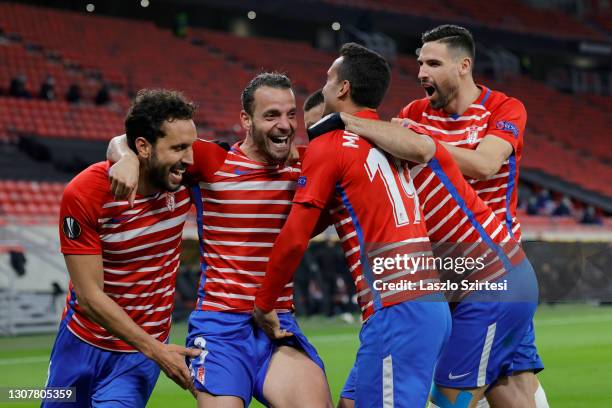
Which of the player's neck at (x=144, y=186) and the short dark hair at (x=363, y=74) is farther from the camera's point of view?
the player's neck at (x=144, y=186)

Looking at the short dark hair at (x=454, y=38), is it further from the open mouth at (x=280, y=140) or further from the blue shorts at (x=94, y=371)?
the blue shorts at (x=94, y=371)

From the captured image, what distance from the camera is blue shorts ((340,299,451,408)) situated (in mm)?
4086

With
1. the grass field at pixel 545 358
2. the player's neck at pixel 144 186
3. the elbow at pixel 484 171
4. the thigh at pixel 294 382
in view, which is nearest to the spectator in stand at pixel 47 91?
the grass field at pixel 545 358

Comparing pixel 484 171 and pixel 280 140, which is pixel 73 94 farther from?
pixel 484 171

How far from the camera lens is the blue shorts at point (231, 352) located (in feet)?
15.0

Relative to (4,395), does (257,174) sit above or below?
above

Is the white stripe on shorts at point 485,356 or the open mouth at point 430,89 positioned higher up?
the open mouth at point 430,89

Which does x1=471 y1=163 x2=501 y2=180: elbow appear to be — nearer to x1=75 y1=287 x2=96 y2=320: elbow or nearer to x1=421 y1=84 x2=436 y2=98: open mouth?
x1=421 y1=84 x2=436 y2=98: open mouth

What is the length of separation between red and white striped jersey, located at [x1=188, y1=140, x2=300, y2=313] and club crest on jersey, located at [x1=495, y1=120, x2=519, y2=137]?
113cm

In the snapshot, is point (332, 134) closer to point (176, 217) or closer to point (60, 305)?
point (176, 217)

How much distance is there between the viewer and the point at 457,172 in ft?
14.9

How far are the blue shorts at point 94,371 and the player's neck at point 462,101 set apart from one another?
2.12 metres

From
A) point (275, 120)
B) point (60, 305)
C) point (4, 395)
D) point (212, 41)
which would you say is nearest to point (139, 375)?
point (275, 120)

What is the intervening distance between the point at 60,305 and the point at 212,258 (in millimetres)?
11415
